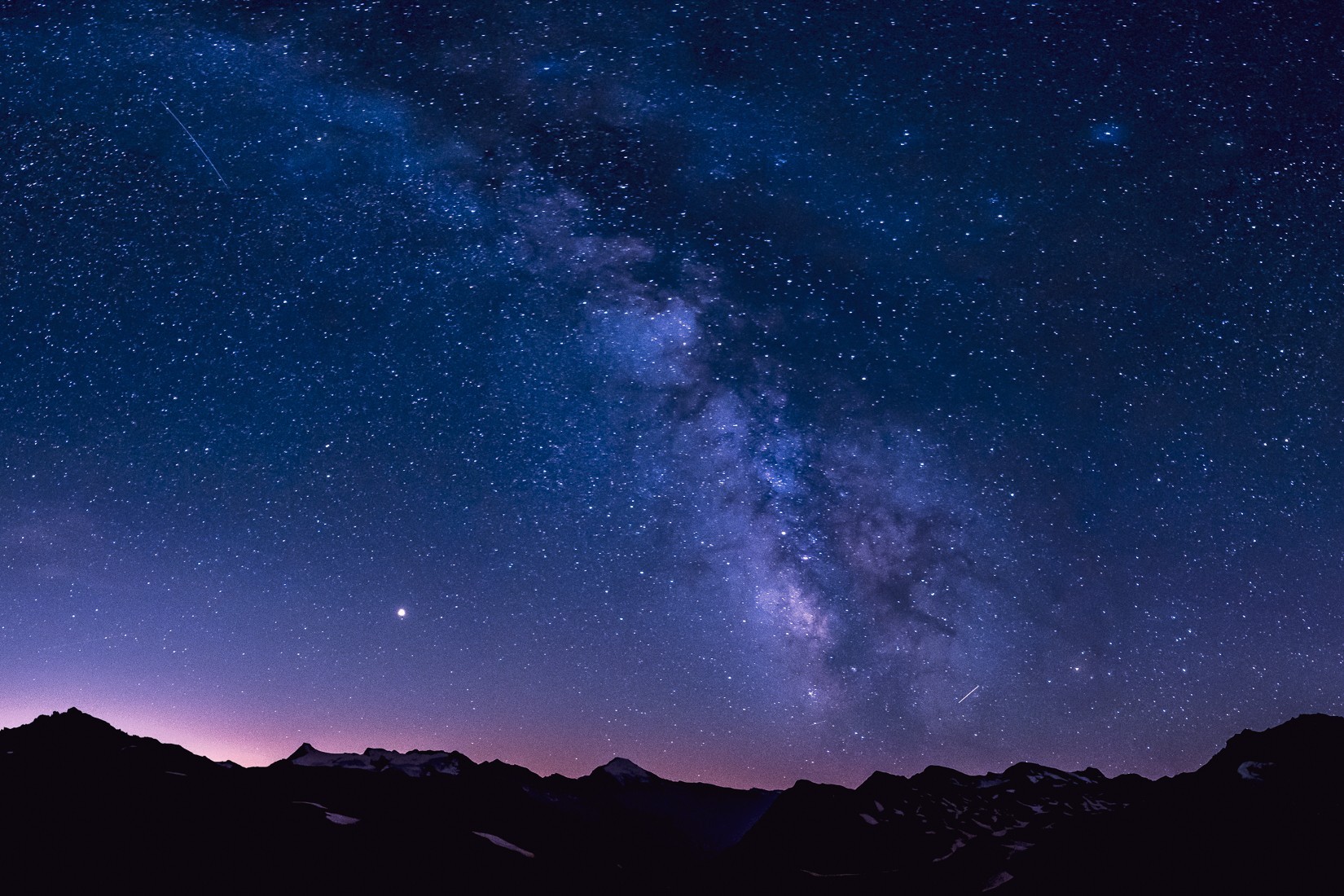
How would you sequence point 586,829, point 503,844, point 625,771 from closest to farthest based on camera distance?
point 503,844 → point 586,829 → point 625,771

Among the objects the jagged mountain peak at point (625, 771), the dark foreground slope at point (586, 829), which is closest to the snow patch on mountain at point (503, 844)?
the dark foreground slope at point (586, 829)

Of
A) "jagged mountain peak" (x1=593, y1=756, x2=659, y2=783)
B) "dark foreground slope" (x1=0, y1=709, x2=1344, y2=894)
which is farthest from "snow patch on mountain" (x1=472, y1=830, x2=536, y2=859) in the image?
"jagged mountain peak" (x1=593, y1=756, x2=659, y2=783)

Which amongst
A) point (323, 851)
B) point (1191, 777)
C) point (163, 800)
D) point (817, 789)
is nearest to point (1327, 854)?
point (1191, 777)

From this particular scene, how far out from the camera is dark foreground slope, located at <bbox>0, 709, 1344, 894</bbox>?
40406 mm

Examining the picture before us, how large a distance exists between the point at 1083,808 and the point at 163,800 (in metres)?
77.7

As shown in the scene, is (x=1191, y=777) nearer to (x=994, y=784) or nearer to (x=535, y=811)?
(x=994, y=784)

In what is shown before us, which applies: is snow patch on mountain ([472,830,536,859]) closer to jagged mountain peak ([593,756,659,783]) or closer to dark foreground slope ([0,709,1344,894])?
dark foreground slope ([0,709,1344,894])

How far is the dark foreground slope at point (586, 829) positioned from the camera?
40.4m

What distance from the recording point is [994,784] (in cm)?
8638

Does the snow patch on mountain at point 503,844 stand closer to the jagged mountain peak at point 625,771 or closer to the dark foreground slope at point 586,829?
the dark foreground slope at point 586,829

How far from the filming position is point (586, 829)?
225 ft

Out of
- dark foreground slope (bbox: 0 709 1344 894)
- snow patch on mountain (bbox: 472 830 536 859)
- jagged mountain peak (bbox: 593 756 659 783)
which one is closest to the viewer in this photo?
dark foreground slope (bbox: 0 709 1344 894)

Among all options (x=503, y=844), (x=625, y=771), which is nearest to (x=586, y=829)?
(x=503, y=844)

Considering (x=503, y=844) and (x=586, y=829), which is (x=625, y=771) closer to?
(x=586, y=829)
